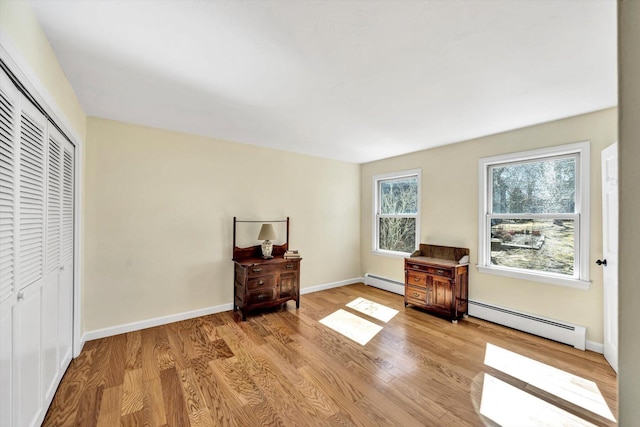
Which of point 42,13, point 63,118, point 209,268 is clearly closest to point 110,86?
point 63,118

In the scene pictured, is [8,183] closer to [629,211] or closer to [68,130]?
[68,130]

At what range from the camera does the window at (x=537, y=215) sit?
286 centimetres

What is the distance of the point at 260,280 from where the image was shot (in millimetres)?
3590

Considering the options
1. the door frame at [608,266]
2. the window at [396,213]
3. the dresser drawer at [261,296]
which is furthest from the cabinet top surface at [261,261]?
the door frame at [608,266]

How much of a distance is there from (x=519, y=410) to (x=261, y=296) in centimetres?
273

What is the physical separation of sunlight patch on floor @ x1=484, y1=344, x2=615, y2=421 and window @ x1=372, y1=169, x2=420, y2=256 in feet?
6.65

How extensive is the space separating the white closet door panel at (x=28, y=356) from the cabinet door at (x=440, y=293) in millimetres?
3735

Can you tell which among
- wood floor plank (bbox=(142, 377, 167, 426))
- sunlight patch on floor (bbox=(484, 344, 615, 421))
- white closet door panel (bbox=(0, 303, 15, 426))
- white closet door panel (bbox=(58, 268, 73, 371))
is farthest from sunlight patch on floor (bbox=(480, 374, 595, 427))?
white closet door panel (bbox=(58, 268, 73, 371))

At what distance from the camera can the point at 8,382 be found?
1.33m

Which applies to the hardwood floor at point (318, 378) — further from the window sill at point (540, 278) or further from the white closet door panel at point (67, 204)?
the white closet door panel at point (67, 204)

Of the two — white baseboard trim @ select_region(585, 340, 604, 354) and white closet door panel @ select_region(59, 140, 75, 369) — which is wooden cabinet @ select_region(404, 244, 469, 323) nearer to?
white baseboard trim @ select_region(585, 340, 604, 354)

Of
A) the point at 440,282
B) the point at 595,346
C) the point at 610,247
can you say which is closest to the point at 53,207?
the point at 440,282

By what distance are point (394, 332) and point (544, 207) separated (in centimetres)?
221

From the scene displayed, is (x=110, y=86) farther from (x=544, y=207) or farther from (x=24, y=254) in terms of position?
(x=544, y=207)
